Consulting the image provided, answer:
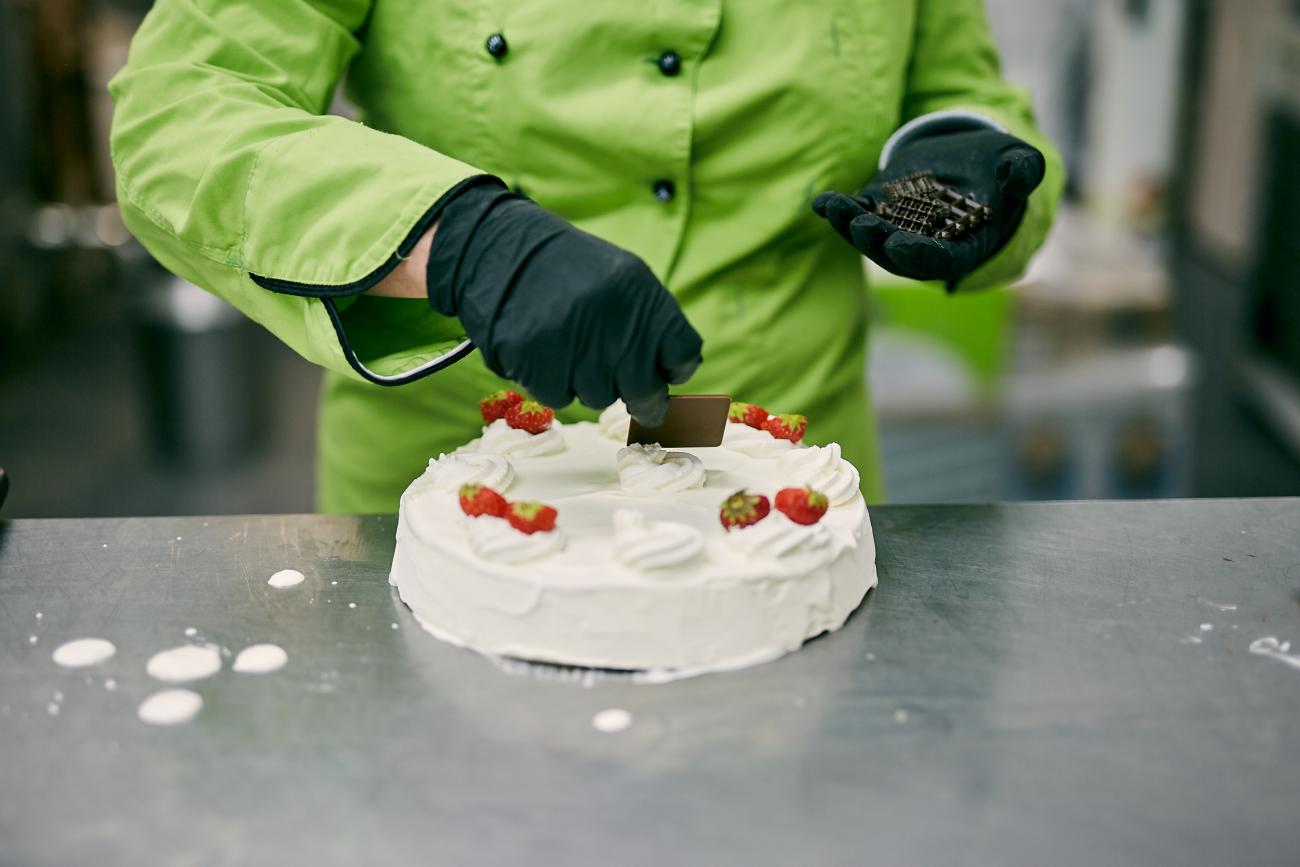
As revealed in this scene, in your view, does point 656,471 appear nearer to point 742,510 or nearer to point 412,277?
point 742,510

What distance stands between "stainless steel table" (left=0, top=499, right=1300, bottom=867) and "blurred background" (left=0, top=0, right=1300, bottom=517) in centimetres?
183

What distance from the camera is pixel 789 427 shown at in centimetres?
145

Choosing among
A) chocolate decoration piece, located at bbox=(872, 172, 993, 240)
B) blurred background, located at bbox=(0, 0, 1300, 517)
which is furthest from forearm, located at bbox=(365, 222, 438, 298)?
blurred background, located at bbox=(0, 0, 1300, 517)

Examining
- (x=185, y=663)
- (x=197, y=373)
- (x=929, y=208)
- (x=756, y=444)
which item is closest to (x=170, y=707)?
(x=185, y=663)

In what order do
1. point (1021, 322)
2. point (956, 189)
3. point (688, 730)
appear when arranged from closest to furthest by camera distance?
point (688, 730), point (956, 189), point (1021, 322)

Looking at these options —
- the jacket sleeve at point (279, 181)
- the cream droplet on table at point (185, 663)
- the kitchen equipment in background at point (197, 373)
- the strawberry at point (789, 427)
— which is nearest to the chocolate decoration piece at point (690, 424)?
the strawberry at point (789, 427)

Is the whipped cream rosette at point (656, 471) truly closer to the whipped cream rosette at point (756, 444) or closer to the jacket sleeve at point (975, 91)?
the whipped cream rosette at point (756, 444)

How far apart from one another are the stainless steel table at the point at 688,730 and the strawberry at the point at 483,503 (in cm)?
13

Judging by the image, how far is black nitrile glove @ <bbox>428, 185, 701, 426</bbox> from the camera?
1.10 m

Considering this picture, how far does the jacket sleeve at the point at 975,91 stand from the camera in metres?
1.67

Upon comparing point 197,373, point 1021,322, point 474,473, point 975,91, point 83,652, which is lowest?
point 197,373

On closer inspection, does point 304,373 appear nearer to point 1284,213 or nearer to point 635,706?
point 1284,213

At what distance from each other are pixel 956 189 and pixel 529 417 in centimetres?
60

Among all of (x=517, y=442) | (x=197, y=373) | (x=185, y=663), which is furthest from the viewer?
(x=197, y=373)
